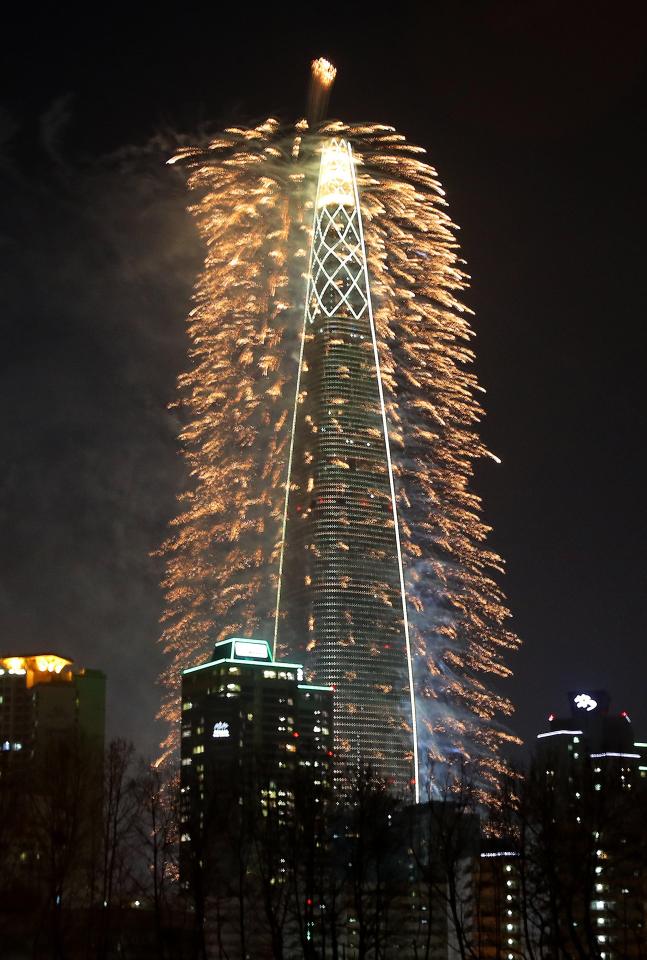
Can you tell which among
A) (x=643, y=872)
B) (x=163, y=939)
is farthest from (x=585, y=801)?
(x=163, y=939)

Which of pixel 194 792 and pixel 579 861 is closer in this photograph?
pixel 579 861

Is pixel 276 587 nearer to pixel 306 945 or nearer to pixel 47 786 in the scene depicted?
pixel 47 786

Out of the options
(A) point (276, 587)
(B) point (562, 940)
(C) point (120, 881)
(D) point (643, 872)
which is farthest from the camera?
(A) point (276, 587)

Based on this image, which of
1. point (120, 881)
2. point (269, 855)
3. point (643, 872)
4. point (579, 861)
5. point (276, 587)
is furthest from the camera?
point (276, 587)

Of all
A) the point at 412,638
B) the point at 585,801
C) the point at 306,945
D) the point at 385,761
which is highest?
the point at 412,638

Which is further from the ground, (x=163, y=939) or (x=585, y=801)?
(x=585, y=801)

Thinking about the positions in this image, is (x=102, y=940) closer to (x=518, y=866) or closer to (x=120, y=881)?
(x=120, y=881)

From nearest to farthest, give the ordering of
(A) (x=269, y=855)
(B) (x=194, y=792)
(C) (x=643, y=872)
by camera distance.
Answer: (A) (x=269, y=855), (C) (x=643, y=872), (B) (x=194, y=792)

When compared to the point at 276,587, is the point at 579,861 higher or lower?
lower

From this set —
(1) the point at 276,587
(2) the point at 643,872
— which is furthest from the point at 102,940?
(1) the point at 276,587
